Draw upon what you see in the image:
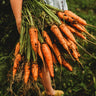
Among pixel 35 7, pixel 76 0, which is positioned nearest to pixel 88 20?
pixel 76 0

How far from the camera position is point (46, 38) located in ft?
4.11

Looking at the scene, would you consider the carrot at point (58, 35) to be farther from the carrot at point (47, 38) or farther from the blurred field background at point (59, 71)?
the blurred field background at point (59, 71)

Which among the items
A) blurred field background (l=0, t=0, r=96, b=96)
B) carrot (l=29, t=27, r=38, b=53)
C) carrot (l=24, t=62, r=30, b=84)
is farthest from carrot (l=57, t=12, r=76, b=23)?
blurred field background (l=0, t=0, r=96, b=96)

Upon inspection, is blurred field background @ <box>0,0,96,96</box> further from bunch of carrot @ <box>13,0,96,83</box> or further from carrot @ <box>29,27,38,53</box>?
carrot @ <box>29,27,38,53</box>

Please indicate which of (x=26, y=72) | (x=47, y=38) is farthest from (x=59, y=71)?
(x=47, y=38)

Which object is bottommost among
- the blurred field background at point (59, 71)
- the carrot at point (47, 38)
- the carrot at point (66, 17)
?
the blurred field background at point (59, 71)

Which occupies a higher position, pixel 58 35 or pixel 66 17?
pixel 66 17

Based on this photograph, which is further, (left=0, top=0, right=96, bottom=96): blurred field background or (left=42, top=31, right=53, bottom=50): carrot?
(left=0, top=0, right=96, bottom=96): blurred field background

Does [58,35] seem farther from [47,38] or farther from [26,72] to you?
[26,72]

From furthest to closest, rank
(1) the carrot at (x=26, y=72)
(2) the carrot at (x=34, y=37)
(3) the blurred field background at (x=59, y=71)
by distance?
1. (3) the blurred field background at (x=59, y=71)
2. (1) the carrot at (x=26, y=72)
3. (2) the carrot at (x=34, y=37)

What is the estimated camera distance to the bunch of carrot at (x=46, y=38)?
1.25 m

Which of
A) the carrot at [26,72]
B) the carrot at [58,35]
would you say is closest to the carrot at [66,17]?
the carrot at [58,35]

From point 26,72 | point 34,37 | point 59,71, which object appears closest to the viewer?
point 34,37

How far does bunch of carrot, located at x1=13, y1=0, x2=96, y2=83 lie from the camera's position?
1250 millimetres
